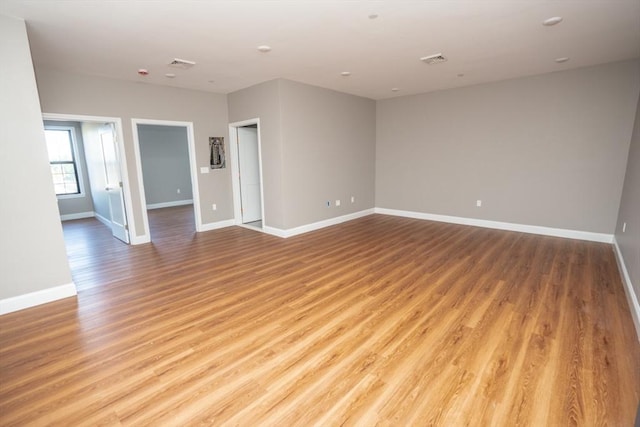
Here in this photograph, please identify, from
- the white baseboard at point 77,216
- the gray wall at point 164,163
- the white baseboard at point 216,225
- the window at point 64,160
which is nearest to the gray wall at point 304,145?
the white baseboard at point 216,225

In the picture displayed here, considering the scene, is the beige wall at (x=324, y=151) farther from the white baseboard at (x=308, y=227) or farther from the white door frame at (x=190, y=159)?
the white door frame at (x=190, y=159)

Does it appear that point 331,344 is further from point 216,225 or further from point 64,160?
point 64,160

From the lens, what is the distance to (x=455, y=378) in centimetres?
190

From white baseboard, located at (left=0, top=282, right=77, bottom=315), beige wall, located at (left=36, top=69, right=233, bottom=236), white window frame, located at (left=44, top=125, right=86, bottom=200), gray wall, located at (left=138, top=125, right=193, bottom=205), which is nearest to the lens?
white baseboard, located at (left=0, top=282, right=77, bottom=315)

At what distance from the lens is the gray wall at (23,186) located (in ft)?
8.77

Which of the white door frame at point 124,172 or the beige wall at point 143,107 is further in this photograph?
the white door frame at point 124,172

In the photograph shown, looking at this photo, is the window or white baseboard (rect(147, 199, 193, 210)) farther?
white baseboard (rect(147, 199, 193, 210))

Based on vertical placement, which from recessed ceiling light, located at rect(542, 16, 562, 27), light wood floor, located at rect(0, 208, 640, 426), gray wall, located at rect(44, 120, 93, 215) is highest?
recessed ceiling light, located at rect(542, 16, 562, 27)

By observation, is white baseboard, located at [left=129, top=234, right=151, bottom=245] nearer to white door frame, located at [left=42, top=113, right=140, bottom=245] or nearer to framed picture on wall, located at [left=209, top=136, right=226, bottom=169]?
white door frame, located at [left=42, top=113, right=140, bottom=245]

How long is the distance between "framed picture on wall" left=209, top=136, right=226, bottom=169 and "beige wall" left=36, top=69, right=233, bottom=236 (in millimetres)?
A: 79

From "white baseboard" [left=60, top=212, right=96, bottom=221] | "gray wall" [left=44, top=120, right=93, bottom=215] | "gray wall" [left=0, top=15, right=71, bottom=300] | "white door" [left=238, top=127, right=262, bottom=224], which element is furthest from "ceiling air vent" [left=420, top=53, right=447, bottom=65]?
"white baseboard" [left=60, top=212, right=96, bottom=221]

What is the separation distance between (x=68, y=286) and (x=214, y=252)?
1.76 meters

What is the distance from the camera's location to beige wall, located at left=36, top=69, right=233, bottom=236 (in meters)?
4.23

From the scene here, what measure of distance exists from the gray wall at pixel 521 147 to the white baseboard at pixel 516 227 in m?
0.09
